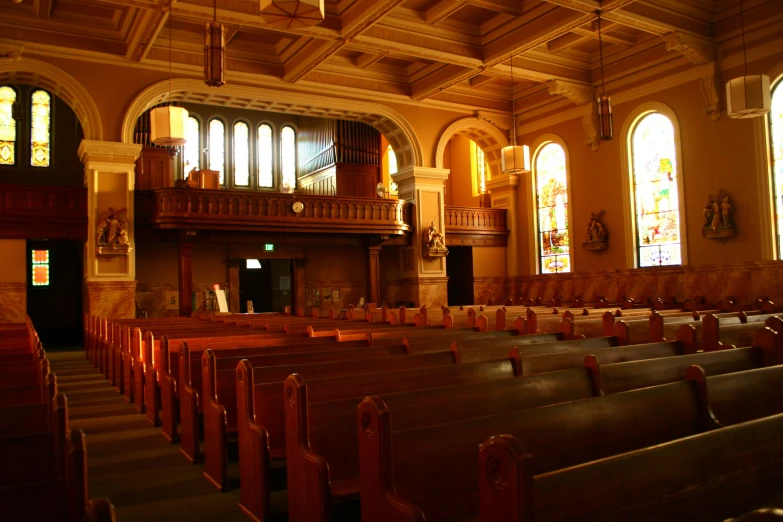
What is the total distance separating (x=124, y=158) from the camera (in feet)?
44.2

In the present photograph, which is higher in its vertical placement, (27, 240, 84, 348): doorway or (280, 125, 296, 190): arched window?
(280, 125, 296, 190): arched window

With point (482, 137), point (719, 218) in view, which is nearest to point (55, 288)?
point (482, 137)

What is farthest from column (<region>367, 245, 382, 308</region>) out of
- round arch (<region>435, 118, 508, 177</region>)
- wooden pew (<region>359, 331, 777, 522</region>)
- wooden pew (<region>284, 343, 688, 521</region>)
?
wooden pew (<region>359, 331, 777, 522</region>)

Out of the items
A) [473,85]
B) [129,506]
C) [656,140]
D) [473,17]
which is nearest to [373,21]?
[473,17]

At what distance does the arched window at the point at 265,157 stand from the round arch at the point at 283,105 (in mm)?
4993

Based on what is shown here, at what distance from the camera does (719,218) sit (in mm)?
12602

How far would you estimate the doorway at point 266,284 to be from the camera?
20.5 meters

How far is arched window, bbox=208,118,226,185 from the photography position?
65.2ft

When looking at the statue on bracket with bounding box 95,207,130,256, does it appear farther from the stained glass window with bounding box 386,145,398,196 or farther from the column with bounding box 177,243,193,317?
the stained glass window with bounding box 386,145,398,196

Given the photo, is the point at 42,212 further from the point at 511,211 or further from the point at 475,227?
the point at 511,211

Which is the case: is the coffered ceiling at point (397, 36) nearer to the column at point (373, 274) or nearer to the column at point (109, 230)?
the column at point (109, 230)

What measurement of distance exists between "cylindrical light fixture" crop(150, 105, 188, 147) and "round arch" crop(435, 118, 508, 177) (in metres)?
7.91

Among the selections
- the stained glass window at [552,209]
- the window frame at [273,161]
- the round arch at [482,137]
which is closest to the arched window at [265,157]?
the window frame at [273,161]

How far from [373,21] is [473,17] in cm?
272
